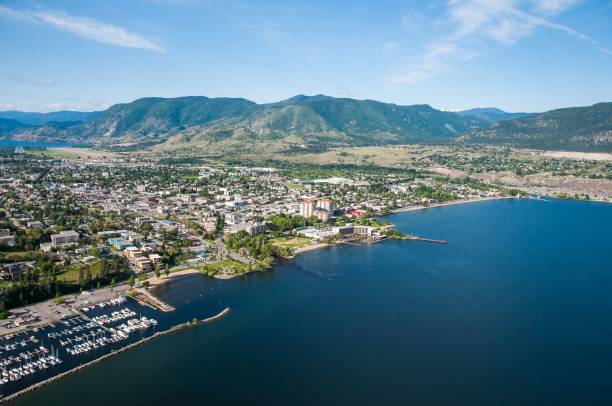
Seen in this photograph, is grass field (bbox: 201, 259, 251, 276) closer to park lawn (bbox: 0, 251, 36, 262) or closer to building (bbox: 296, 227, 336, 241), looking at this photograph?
building (bbox: 296, 227, 336, 241)

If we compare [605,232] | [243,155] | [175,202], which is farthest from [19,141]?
[605,232]

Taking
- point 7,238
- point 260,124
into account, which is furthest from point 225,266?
point 260,124

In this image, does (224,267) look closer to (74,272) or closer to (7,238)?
(74,272)

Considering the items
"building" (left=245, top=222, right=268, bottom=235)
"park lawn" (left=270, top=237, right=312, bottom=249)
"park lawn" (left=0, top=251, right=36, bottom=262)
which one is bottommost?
"park lawn" (left=270, top=237, right=312, bottom=249)

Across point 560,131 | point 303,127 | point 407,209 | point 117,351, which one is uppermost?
point 303,127

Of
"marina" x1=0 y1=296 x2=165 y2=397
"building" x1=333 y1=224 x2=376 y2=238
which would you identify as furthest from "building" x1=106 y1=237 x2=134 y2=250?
"building" x1=333 y1=224 x2=376 y2=238

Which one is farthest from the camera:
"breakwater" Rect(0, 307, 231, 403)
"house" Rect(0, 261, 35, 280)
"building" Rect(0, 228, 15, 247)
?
"building" Rect(0, 228, 15, 247)

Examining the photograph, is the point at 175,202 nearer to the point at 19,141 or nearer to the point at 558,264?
the point at 558,264
